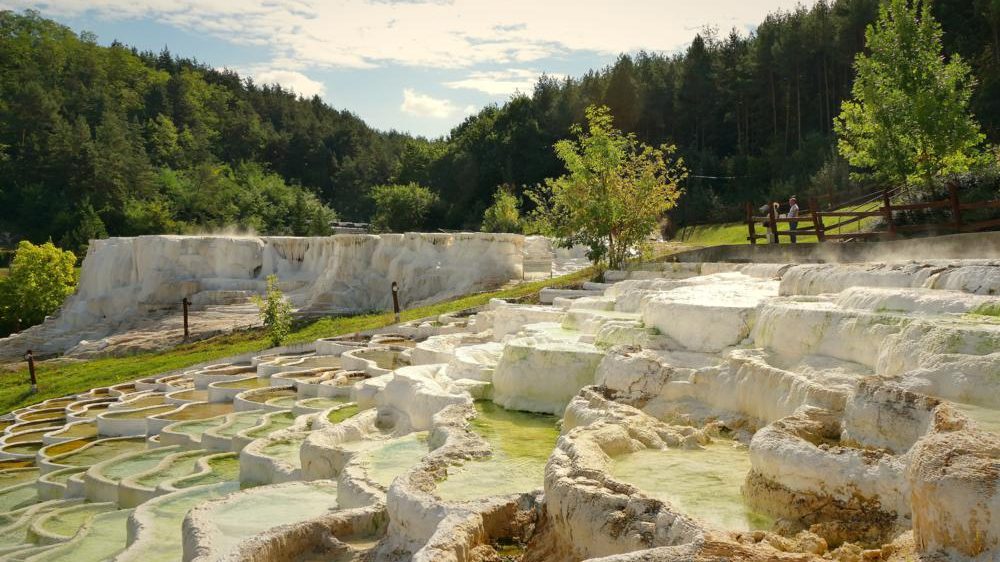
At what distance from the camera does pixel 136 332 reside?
27.9m

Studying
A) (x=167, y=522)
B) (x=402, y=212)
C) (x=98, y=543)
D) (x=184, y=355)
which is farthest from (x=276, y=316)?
(x=402, y=212)

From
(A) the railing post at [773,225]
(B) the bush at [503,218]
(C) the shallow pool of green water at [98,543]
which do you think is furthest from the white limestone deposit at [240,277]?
(C) the shallow pool of green water at [98,543]

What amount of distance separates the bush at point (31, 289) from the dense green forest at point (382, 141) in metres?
8.98

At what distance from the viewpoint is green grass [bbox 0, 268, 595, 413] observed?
19938 mm

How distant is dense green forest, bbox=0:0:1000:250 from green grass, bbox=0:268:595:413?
15.3 metres

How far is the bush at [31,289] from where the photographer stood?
35250 mm

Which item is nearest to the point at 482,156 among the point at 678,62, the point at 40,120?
the point at 678,62

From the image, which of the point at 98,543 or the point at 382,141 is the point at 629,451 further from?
the point at 382,141

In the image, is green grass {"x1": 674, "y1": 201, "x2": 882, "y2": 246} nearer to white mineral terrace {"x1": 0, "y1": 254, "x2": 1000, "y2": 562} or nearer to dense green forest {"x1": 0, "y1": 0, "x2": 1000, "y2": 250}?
dense green forest {"x1": 0, "y1": 0, "x2": 1000, "y2": 250}

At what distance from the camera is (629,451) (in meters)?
6.30

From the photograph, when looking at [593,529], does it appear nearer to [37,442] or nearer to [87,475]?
[87,475]

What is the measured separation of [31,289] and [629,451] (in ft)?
116

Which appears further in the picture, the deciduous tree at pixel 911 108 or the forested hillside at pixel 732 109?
the forested hillside at pixel 732 109

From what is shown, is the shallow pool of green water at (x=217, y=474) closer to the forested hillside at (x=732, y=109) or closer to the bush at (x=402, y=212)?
the forested hillside at (x=732, y=109)
